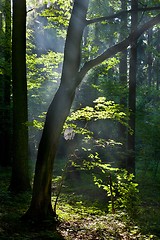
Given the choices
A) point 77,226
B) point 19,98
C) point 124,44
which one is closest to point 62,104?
point 124,44

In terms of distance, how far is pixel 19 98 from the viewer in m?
8.82

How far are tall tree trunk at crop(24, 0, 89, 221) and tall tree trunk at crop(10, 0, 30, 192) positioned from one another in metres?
3.20

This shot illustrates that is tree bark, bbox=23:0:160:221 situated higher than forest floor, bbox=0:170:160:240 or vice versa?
tree bark, bbox=23:0:160:221

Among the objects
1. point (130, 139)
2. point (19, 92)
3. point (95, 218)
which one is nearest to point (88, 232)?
point (95, 218)

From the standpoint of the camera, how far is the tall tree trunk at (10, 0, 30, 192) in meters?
8.65

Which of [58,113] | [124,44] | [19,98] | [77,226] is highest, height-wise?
[124,44]

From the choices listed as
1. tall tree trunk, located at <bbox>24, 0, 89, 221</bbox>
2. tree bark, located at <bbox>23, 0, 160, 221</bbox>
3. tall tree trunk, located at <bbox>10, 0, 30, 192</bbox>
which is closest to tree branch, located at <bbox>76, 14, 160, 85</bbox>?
tree bark, located at <bbox>23, 0, 160, 221</bbox>

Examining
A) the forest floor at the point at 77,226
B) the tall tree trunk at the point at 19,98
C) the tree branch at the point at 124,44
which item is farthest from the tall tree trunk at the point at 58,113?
the tall tree trunk at the point at 19,98

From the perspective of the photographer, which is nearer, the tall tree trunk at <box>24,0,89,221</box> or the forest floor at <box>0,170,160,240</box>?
the forest floor at <box>0,170,160,240</box>

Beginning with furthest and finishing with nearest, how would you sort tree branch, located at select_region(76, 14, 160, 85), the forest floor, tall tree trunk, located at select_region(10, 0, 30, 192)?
tall tree trunk, located at select_region(10, 0, 30, 192) < tree branch, located at select_region(76, 14, 160, 85) < the forest floor

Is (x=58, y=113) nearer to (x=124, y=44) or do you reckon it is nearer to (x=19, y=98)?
(x=124, y=44)

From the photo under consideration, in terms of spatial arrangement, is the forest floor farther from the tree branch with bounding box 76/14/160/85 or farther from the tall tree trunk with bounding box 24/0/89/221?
the tree branch with bounding box 76/14/160/85

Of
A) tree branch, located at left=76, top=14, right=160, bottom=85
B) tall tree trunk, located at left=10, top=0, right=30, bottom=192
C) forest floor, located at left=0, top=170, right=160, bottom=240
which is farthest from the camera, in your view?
tall tree trunk, located at left=10, top=0, right=30, bottom=192

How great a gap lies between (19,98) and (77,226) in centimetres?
443
